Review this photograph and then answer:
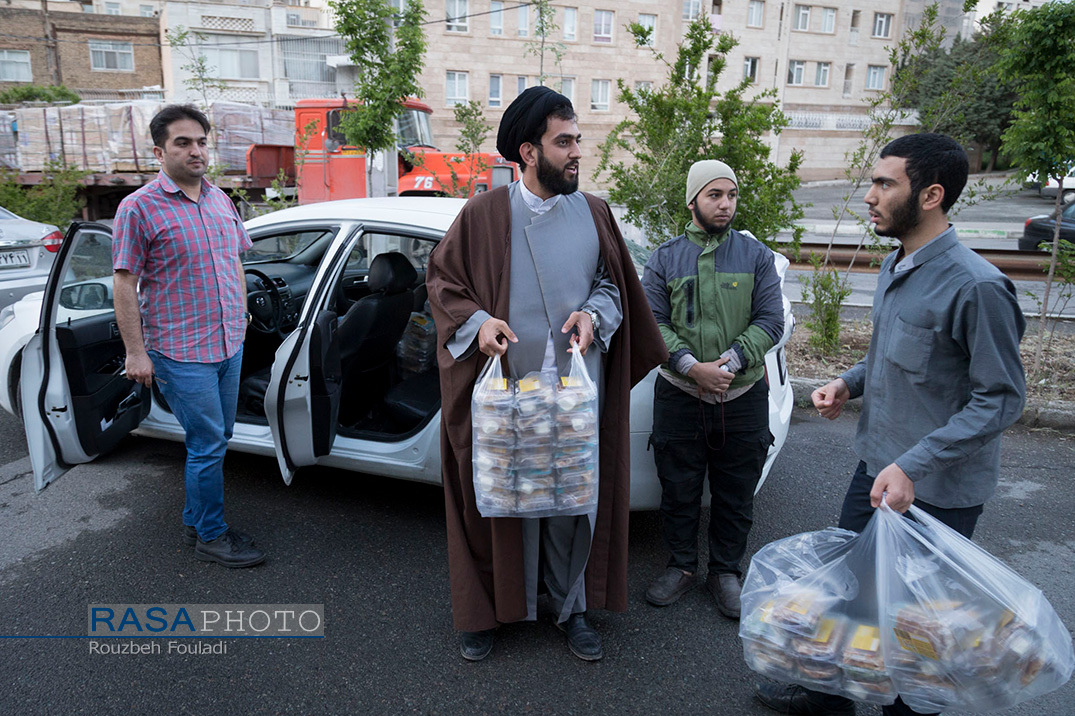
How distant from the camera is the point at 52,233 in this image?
6.82 meters

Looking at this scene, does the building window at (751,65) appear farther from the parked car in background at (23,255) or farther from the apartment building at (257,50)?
the parked car in background at (23,255)

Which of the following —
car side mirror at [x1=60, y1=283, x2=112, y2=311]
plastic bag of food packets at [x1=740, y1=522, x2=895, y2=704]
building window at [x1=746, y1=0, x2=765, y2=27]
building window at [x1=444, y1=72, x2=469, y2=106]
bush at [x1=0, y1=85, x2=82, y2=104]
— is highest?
building window at [x1=746, y1=0, x2=765, y2=27]

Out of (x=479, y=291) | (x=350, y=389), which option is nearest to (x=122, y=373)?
(x=350, y=389)

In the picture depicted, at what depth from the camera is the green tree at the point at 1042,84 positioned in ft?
15.7

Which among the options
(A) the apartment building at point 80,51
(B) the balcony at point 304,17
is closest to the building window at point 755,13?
(B) the balcony at point 304,17

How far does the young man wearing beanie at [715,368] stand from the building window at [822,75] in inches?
1735

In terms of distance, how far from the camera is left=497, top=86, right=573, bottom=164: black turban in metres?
2.42

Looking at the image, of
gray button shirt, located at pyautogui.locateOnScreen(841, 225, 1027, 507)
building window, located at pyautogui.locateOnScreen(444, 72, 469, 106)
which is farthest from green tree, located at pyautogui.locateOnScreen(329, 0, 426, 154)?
building window, located at pyautogui.locateOnScreen(444, 72, 469, 106)

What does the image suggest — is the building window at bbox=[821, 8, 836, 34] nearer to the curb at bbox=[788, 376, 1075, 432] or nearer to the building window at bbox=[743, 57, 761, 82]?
the building window at bbox=[743, 57, 761, 82]

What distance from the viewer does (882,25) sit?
42500 mm

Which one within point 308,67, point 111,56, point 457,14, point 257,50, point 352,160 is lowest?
point 352,160

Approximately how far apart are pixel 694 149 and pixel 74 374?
15.2 feet

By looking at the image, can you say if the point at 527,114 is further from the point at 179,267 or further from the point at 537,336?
the point at 179,267

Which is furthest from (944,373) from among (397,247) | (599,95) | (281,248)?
(599,95)
